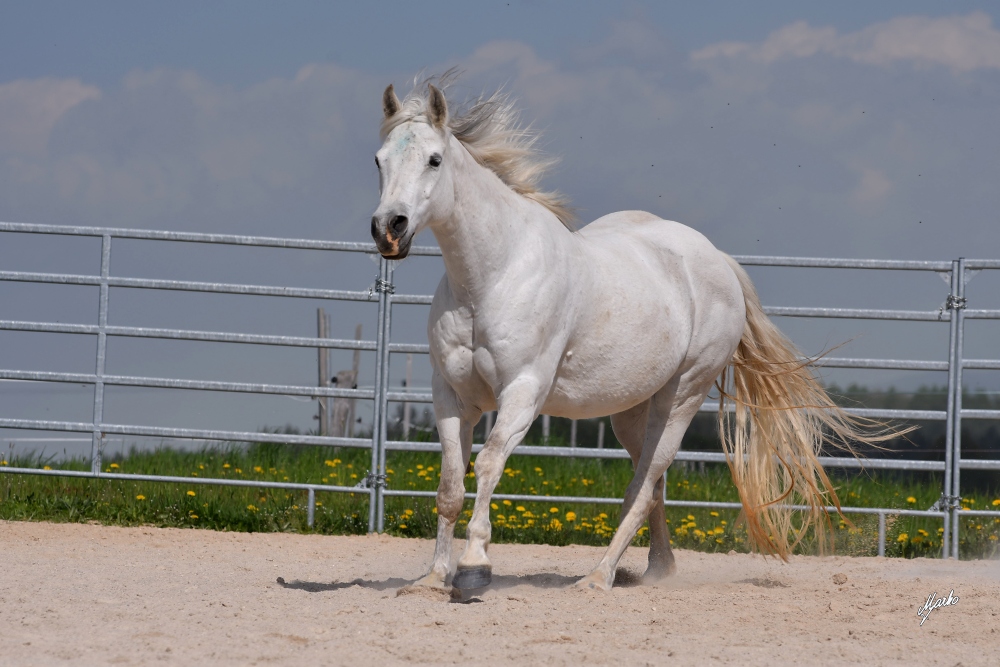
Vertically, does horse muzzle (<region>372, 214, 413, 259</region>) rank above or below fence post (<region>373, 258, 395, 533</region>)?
above

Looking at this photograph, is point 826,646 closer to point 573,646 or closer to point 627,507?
point 573,646

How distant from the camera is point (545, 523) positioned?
7035mm

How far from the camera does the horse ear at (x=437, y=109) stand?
3.92m

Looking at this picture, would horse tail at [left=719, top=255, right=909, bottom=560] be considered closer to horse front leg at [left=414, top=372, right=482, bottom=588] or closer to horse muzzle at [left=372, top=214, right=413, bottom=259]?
horse front leg at [left=414, top=372, right=482, bottom=588]

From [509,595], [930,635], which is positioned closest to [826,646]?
[930,635]

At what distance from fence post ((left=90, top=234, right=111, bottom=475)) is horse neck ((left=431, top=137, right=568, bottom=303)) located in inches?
146

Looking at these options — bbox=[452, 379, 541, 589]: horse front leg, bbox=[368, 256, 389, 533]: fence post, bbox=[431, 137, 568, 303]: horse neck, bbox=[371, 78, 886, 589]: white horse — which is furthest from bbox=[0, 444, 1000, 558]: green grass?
bbox=[431, 137, 568, 303]: horse neck

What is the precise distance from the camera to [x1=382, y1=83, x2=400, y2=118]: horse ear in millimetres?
3961

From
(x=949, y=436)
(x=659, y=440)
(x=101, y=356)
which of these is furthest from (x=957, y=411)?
(x=101, y=356)

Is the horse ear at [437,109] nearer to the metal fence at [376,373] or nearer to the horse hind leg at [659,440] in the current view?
the horse hind leg at [659,440]

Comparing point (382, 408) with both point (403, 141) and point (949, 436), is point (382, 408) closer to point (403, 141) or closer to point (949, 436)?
point (403, 141)

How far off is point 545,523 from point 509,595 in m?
2.95

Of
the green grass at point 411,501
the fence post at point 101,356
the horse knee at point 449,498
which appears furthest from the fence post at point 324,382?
the horse knee at point 449,498

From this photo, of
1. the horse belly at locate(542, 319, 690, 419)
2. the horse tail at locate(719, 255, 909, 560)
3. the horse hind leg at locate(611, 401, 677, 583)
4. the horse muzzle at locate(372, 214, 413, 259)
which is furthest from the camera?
the horse tail at locate(719, 255, 909, 560)
